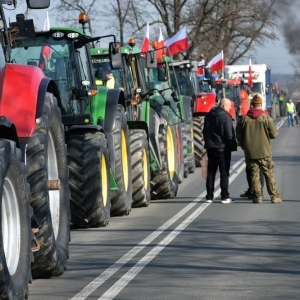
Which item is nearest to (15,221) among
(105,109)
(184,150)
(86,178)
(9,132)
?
(9,132)

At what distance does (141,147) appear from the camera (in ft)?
49.5

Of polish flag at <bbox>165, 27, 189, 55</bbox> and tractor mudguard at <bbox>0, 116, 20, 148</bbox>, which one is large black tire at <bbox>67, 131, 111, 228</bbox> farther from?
polish flag at <bbox>165, 27, 189, 55</bbox>

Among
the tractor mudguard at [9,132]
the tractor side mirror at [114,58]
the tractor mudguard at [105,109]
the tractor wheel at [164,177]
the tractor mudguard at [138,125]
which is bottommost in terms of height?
the tractor wheel at [164,177]

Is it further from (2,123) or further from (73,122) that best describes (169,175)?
(2,123)

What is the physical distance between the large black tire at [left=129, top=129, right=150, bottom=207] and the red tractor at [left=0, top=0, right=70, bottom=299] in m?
5.02

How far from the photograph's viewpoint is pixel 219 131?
16375mm

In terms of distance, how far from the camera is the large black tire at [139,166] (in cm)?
1495

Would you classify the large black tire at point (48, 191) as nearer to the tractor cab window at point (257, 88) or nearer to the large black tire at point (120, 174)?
the large black tire at point (120, 174)

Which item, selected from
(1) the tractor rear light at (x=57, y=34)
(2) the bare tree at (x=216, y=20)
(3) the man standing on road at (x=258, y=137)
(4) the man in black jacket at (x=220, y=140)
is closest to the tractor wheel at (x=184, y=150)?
(4) the man in black jacket at (x=220, y=140)

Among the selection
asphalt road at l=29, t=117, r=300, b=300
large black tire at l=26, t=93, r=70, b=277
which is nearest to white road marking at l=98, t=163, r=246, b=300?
asphalt road at l=29, t=117, r=300, b=300

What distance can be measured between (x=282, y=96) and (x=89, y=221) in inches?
3029

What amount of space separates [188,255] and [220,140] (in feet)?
20.8

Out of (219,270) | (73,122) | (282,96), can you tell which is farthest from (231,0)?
(219,270)

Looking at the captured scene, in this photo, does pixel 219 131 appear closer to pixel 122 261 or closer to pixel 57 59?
pixel 57 59
